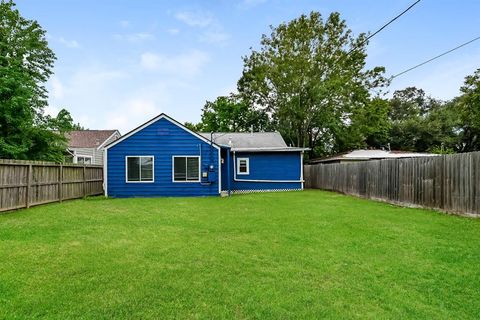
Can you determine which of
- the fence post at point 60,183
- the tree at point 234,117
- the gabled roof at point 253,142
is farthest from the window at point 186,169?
the tree at point 234,117

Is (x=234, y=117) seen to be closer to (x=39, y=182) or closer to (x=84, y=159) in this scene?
(x=84, y=159)

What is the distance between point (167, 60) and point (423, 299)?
17.0 meters

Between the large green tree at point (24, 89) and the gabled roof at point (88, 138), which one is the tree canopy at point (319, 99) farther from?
the large green tree at point (24, 89)

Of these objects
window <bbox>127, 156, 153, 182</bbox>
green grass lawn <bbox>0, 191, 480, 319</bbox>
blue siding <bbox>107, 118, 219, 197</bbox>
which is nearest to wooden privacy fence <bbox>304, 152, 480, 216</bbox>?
green grass lawn <bbox>0, 191, 480, 319</bbox>

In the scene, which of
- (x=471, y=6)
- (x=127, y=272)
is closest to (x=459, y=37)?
(x=471, y=6)

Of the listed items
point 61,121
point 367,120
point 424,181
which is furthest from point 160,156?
point 367,120

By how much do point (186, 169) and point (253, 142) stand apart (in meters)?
5.87

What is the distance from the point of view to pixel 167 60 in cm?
1805

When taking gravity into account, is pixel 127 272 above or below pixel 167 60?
below

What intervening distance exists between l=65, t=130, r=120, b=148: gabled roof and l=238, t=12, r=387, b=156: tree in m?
14.7

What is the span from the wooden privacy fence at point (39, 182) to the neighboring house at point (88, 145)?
13718 mm

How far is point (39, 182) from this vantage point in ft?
36.7

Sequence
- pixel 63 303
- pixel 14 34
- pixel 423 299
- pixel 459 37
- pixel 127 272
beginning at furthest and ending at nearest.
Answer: pixel 14 34
pixel 459 37
pixel 127 272
pixel 423 299
pixel 63 303

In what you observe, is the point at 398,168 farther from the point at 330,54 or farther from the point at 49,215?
the point at 330,54
